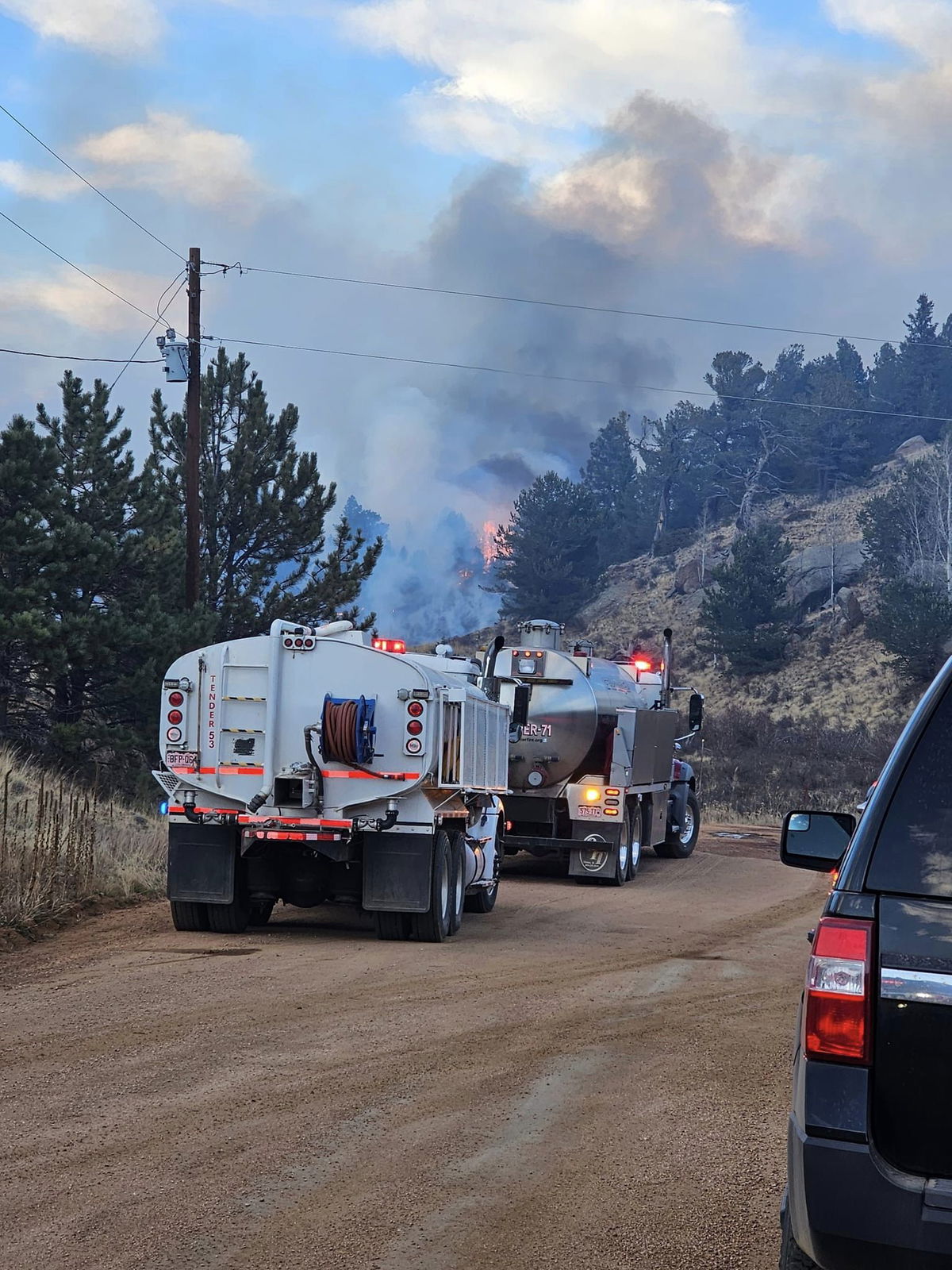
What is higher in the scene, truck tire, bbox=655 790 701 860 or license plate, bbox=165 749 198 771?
license plate, bbox=165 749 198 771

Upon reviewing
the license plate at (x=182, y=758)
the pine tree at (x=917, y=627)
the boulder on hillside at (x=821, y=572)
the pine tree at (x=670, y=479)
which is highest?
the pine tree at (x=670, y=479)

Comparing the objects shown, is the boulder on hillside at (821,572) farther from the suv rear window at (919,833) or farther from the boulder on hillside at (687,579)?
Result: the suv rear window at (919,833)

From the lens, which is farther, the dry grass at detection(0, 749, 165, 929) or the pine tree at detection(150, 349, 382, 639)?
the pine tree at detection(150, 349, 382, 639)

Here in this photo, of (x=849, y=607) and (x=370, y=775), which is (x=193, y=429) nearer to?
(x=370, y=775)

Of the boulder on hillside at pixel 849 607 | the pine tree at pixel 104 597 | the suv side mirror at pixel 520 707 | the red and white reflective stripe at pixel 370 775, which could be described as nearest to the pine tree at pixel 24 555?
the pine tree at pixel 104 597

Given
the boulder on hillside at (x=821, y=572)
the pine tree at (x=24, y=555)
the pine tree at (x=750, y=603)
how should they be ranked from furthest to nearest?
the boulder on hillside at (x=821, y=572) < the pine tree at (x=750, y=603) < the pine tree at (x=24, y=555)

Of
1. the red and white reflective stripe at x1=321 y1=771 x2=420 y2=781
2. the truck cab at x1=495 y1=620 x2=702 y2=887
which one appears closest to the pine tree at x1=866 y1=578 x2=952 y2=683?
the truck cab at x1=495 y1=620 x2=702 y2=887

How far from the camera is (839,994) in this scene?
3186mm

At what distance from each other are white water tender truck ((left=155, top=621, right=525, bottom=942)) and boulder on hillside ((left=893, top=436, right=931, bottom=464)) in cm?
8638

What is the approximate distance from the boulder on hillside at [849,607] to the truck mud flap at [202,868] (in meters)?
60.5

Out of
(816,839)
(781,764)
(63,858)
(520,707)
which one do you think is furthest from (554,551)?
(816,839)

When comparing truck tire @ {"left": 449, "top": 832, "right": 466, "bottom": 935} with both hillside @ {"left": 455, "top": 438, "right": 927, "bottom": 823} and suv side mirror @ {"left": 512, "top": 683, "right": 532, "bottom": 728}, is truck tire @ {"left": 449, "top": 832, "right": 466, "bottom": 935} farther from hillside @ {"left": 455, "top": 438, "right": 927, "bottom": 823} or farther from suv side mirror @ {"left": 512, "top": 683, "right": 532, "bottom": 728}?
hillside @ {"left": 455, "top": 438, "right": 927, "bottom": 823}

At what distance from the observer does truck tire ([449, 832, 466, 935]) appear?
13.8m

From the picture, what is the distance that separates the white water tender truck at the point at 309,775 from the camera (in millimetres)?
12688
